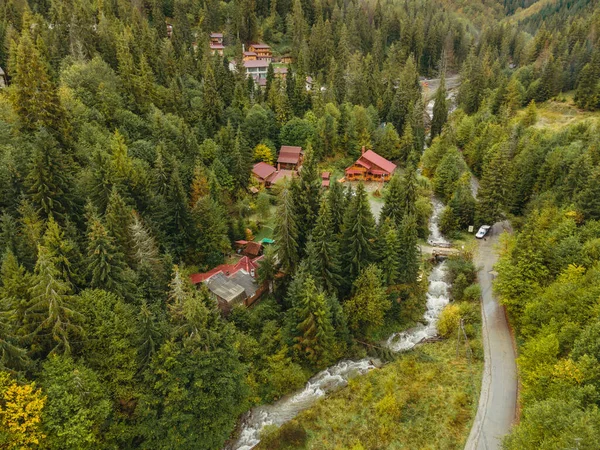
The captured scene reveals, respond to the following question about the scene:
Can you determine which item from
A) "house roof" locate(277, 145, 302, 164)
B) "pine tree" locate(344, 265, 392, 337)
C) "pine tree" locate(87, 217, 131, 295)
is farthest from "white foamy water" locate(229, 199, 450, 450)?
"house roof" locate(277, 145, 302, 164)

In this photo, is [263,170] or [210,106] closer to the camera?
[263,170]

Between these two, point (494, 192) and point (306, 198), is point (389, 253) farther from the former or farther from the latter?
point (494, 192)

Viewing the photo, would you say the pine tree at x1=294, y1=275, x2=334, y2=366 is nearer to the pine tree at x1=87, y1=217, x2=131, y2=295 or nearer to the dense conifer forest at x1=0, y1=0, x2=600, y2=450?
the dense conifer forest at x1=0, y1=0, x2=600, y2=450

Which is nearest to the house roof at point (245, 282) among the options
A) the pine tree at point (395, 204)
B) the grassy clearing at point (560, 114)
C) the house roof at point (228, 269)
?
the house roof at point (228, 269)

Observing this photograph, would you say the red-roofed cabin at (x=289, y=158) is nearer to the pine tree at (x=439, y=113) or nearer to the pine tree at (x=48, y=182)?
the pine tree at (x=439, y=113)

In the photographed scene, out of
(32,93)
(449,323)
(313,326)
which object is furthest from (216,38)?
(449,323)

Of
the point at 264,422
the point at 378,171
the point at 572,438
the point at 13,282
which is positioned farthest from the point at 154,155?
the point at 572,438

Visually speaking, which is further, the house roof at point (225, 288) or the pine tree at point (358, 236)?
the pine tree at point (358, 236)

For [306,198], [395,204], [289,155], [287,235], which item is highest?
[306,198]
